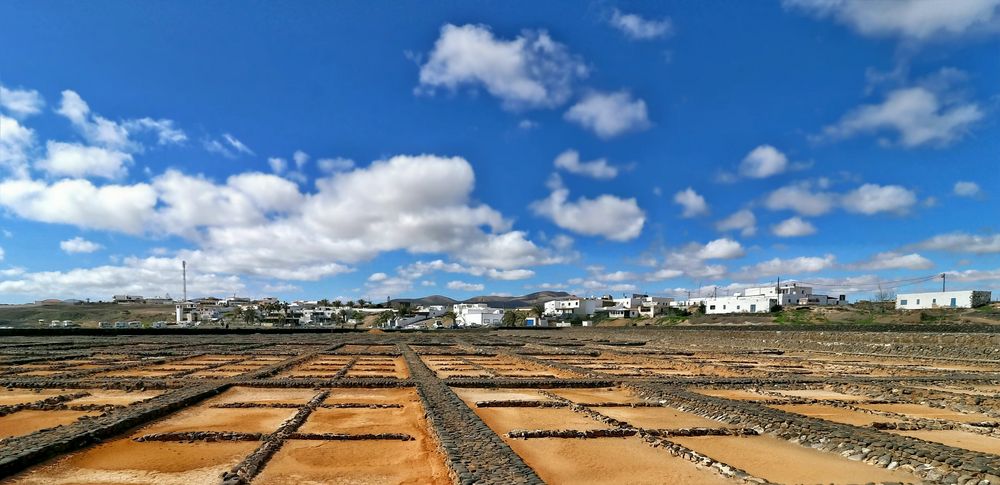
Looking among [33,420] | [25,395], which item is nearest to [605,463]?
[33,420]

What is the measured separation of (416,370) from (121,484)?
1217 centimetres

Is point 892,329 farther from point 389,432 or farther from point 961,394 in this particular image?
point 389,432

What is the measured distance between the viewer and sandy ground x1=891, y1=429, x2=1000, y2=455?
8898mm

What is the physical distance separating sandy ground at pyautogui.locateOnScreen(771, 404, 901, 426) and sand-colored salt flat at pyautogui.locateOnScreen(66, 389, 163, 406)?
1600 centimetres

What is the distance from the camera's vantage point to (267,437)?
8.88 m

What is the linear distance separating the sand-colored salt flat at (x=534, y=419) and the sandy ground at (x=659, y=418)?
81 centimetres

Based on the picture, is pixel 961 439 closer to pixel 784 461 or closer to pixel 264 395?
pixel 784 461

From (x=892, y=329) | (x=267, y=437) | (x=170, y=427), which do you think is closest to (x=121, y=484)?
(x=267, y=437)

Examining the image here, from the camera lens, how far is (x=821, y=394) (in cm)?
1484

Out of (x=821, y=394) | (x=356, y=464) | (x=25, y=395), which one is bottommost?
(x=821, y=394)

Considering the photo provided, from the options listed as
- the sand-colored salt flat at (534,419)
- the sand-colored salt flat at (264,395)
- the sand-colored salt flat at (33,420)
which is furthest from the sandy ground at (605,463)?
the sand-colored salt flat at (33,420)

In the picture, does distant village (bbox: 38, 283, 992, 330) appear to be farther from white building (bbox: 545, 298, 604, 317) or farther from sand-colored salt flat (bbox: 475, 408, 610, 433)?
sand-colored salt flat (bbox: 475, 408, 610, 433)

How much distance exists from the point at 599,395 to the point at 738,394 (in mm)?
3950

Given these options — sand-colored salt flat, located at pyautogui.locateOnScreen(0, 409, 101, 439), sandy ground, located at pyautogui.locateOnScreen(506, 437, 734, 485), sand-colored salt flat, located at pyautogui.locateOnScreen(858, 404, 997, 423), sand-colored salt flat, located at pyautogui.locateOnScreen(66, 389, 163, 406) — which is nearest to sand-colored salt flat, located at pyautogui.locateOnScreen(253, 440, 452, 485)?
sandy ground, located at pyautogui.locateOnScreen(506, 437, 734, 485)
